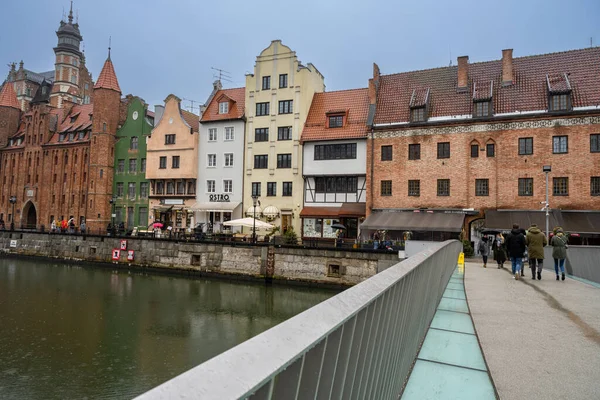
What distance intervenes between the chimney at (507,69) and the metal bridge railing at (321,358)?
3326cm

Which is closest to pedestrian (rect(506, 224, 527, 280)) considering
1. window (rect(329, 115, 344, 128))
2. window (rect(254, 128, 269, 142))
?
window (rect(329, 115, 344, 128))

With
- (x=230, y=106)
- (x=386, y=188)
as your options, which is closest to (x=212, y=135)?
(x=230, y=106)

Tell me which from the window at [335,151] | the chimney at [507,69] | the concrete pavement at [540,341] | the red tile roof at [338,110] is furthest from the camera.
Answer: the red tile roof at [338,110]

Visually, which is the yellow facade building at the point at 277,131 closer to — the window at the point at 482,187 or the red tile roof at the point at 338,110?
the red tile roof at the point at 338,110

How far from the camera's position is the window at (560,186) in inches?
1088

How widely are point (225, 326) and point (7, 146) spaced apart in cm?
5632

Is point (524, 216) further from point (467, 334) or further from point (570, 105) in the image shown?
point (467, 334)

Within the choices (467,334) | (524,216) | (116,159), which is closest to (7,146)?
(116,159)

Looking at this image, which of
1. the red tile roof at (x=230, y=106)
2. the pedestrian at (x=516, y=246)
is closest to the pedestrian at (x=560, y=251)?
the pedestrian at (x=516, y=246)

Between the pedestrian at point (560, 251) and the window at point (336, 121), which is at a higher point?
the window at point (336, 121)

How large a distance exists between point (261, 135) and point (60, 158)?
2987 centimetres

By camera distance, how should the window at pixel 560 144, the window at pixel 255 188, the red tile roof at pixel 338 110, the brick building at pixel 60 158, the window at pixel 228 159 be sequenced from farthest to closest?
the brick building at pixel 60 158 → the window at pixel 228 159 → the window at pixel 255 188 → the red tile roof at pixel 338 110 → the window at pixel 560 144

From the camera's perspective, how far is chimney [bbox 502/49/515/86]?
31.1 m

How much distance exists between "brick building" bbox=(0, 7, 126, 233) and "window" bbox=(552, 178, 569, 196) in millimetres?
43795
